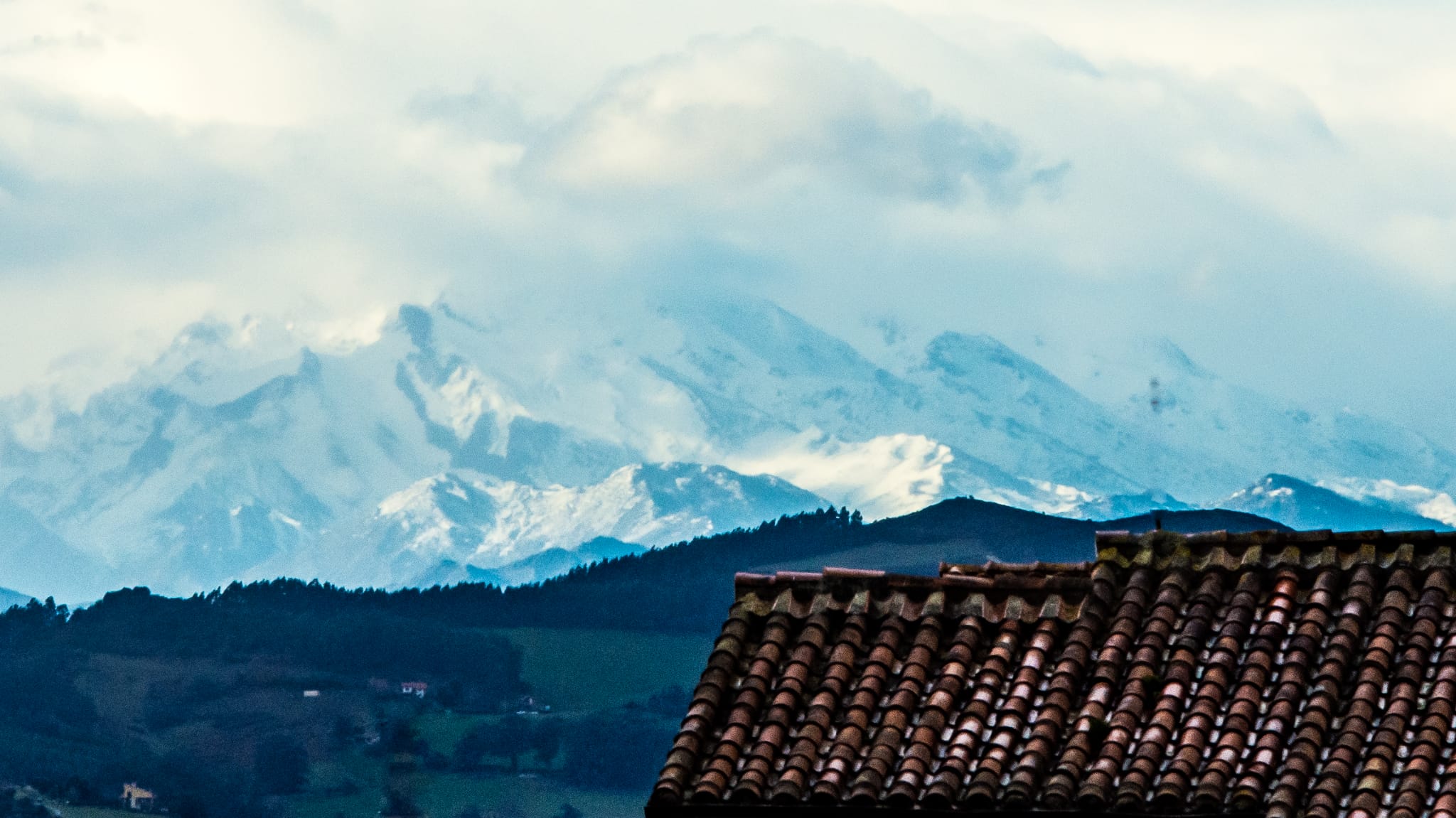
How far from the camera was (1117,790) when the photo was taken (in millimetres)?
18297

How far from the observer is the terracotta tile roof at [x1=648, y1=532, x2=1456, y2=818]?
18266 millimetres

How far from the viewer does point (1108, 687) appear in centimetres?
1939

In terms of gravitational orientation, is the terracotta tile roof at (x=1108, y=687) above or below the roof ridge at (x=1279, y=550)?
below

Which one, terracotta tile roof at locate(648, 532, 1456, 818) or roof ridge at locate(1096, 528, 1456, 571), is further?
roof ridge at locate(1096, 528, 1456, 571)

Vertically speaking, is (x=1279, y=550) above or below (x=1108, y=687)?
above

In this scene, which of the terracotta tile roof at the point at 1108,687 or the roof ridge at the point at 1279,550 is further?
the roof ridge at the point at 1279,550

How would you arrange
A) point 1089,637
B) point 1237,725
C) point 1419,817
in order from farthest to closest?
1. point 1089,637
2. point 1237,725
3. point 1419,817

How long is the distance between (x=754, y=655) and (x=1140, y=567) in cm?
339

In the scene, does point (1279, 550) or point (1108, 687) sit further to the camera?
point (1279, 550)

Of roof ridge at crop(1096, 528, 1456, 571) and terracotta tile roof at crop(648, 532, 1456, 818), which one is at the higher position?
roof ridge at crop(1096, 528, 1456, 571)

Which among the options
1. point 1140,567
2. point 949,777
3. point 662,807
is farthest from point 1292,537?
point 662,807

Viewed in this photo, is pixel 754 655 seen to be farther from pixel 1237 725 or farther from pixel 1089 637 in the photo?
pixel 1237 725

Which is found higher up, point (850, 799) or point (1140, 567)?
point (1140, 567)

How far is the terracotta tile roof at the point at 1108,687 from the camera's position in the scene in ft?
59.9
